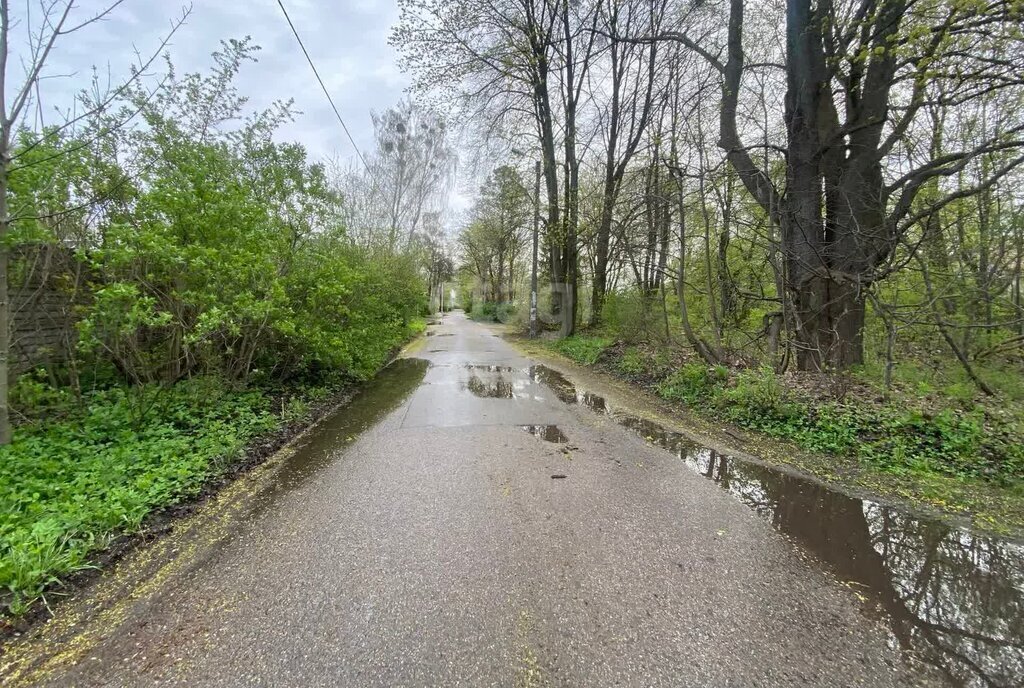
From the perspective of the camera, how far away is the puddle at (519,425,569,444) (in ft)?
15.7

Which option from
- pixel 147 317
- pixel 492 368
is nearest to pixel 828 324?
pixel 492 368

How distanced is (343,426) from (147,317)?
2.29 m

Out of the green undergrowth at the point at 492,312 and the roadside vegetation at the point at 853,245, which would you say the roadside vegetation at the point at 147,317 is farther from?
the green undergrowth at the point at 492,312

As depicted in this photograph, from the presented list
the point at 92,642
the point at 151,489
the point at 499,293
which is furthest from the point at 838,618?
the point at 499,293

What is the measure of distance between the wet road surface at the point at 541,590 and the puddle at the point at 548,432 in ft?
3.07

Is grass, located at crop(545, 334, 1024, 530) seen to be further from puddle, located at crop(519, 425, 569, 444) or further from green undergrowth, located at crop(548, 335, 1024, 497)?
puddle, located at crop(519, 425, 569, 444)

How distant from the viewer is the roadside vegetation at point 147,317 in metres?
2.84

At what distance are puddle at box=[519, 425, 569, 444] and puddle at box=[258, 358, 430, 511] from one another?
204 centimetres

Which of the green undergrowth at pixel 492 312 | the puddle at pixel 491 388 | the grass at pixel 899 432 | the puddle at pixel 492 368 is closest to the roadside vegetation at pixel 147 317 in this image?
the puddle at pixel 491 388

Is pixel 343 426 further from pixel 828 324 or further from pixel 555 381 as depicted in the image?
pixel 828 324

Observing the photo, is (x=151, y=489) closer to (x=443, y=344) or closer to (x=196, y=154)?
(x=196, y=154)

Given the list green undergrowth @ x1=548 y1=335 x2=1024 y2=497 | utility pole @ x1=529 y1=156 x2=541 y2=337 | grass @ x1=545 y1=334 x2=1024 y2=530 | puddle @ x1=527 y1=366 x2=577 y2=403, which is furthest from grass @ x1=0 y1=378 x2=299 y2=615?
utility pole @ x1=529 y1=156 x2=541 y2=337

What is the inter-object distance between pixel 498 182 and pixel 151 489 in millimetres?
17230

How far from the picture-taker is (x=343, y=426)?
523 centimetres
